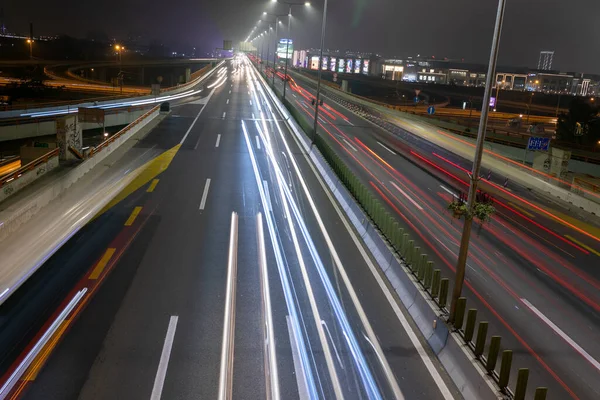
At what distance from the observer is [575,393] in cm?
977

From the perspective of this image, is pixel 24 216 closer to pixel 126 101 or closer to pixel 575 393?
pixel 575 393

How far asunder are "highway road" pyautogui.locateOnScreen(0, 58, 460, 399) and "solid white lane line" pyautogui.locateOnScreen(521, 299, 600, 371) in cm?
368

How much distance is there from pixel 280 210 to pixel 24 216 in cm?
950

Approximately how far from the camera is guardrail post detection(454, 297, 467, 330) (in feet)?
34.3

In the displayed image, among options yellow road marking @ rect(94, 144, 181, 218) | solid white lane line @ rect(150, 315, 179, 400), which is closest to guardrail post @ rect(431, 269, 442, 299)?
solid white lane line @ rect(150, 315, 179, 400)

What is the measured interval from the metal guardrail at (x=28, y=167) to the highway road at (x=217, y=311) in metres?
4.14

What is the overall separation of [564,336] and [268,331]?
7145 millimetres

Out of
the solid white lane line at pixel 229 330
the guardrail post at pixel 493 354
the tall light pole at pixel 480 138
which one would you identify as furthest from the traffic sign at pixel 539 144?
the guardrail post at pixel 493 354

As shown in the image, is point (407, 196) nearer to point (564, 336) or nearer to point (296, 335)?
point (564, 336)

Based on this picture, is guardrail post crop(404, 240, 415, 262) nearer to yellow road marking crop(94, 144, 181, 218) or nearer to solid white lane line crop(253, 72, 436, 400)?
solid white lane line crop(253, 72, 436, 400)

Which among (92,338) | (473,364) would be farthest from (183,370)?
(473,364)

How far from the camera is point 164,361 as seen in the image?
9.93 m

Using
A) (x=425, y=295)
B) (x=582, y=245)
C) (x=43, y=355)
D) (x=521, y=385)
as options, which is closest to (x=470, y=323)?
(x=521, y=385)

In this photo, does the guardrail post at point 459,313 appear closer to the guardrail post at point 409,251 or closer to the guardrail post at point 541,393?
the guardrail post at point 541,393
